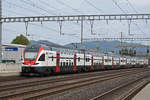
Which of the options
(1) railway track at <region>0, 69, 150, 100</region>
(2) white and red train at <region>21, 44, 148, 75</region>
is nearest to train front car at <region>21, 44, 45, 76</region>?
(2) white and red train at <region>21, 44, 148, 75</region>

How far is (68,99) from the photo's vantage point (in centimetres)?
1347

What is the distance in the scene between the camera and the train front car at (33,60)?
26312 mm

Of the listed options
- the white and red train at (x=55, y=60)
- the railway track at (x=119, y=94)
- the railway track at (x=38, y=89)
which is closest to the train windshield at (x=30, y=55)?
the white and red train at (x=55, y=60)

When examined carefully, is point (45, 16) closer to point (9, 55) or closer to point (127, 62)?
point (9, 55)

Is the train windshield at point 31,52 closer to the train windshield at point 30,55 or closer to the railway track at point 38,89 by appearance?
the train windshield at point 30,55

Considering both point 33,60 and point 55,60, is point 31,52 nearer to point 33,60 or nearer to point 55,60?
point 33,60

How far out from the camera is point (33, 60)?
26.5m

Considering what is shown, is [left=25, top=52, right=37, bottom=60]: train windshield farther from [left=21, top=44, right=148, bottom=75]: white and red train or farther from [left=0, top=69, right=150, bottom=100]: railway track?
[left=0, top=69, right=150, bottom=100]: railway track

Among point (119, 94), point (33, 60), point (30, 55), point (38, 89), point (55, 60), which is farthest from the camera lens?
point (55, 60)

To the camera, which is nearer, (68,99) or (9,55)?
(68,99)

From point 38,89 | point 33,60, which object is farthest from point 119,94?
point 33,60

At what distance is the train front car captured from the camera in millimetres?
26312

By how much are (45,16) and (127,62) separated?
124 ft

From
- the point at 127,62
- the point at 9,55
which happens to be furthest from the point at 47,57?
the point at 127,62
